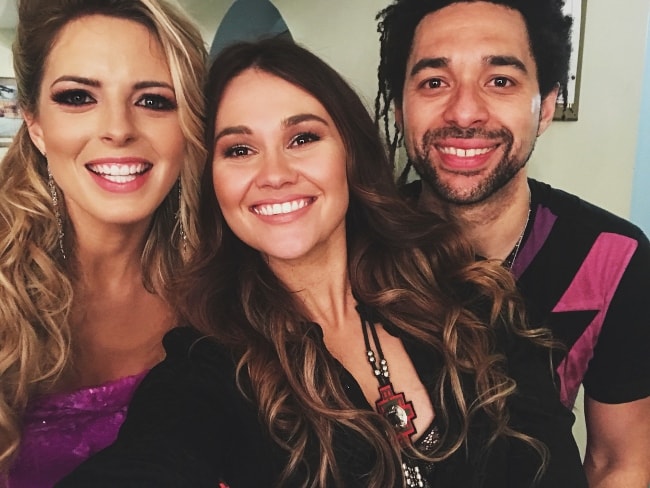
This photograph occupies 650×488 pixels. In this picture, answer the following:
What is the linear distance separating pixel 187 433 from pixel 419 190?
96cm

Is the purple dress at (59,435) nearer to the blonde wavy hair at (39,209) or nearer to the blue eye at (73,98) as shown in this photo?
the blonde wavy hair at (39,209)

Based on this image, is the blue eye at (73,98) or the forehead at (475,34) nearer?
the blue eye at (73,98)

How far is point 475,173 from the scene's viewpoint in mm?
1396

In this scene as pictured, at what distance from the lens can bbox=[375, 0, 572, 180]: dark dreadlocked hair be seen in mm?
1479

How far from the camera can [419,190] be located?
162 cm

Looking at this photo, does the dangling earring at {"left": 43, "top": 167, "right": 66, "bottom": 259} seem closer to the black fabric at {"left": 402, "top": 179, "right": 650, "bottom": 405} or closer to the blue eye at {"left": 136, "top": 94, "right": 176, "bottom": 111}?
the blue eye at {"left": 136, "top": 94, "right": 176, "bottom": 111}

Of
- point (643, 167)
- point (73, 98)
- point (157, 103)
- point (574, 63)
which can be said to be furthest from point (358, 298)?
point (643, 167)

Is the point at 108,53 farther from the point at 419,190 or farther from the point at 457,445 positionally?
the point at 457,445

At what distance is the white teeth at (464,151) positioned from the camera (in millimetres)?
1390

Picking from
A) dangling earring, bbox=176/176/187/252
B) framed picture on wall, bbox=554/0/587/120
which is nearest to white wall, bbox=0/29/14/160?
dangling earring, bbox=176/176/187/252

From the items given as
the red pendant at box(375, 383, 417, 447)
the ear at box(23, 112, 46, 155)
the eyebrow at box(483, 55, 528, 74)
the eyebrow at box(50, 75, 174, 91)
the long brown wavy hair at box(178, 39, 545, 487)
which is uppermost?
the eyebrow at box(483, 55, 528, 74)

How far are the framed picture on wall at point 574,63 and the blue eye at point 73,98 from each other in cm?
131

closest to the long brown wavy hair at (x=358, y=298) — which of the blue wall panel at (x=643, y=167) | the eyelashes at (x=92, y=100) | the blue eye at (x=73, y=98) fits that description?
the eyelashes at (x=92, y=100)

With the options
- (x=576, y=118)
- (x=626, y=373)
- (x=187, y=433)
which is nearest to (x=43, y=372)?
(x=187, y=433)
